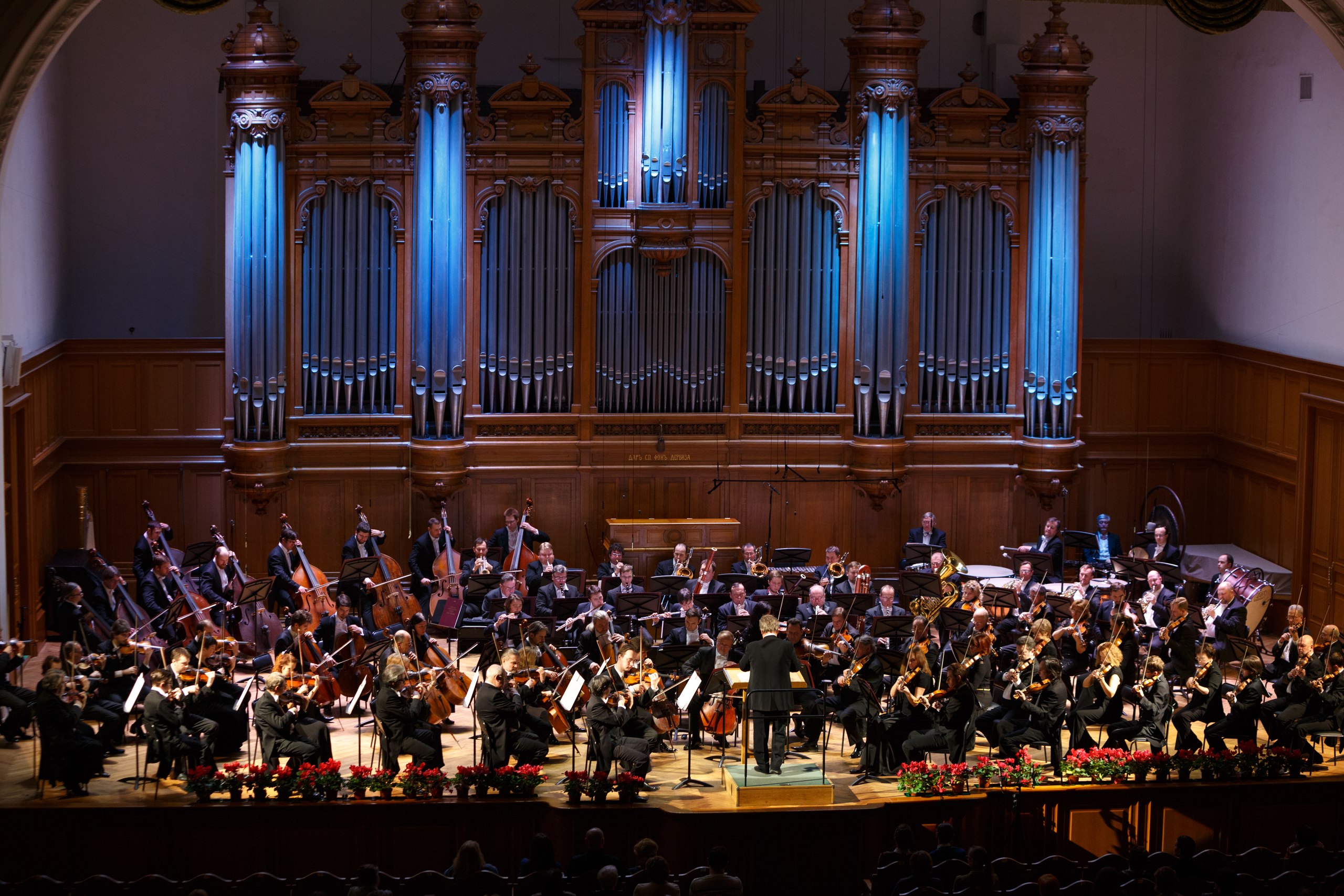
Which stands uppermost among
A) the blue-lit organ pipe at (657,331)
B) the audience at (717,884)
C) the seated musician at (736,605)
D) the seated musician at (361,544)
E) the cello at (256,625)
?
the blue-lit organ pipe at (657,331)

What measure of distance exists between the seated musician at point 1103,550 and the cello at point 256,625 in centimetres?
782

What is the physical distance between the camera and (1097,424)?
17781 mm

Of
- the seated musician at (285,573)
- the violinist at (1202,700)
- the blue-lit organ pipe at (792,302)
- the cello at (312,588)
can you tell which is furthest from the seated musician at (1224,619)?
the seated musician at (285,573)

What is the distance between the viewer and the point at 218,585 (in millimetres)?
14586

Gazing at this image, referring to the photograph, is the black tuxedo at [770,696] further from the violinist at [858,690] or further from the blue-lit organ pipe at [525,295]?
the blue-lit organ pipe at [525,295]

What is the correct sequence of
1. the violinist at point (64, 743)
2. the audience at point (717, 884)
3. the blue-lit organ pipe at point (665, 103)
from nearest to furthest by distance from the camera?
1. the audience at point (717, 884)
2. the violinist at point (64, 743)
3. the blue-lit organ pipe at point (665, 103)

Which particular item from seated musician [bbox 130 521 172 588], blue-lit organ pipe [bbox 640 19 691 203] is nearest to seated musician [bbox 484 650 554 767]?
seated musician [bbox 130 521 172 588]

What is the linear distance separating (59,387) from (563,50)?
631 centimetres

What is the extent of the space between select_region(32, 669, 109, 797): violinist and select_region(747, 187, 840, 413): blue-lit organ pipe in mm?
7612

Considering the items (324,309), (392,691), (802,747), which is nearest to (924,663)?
(802,747)

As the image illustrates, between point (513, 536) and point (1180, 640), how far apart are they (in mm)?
6326

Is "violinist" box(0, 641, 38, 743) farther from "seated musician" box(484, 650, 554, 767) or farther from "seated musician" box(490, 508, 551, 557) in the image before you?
"seated musician" box(490, 508, 551, 557)

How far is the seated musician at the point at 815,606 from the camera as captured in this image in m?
14.0

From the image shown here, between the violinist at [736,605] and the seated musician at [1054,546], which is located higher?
the seated musician at [1054,546]
